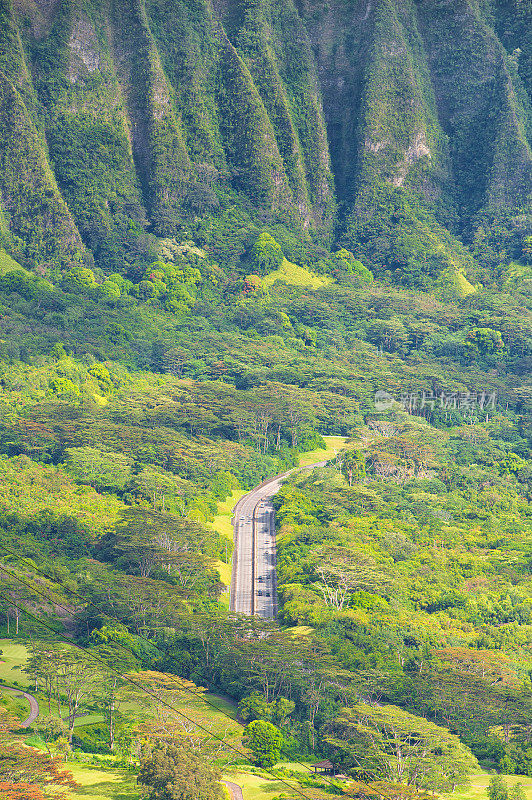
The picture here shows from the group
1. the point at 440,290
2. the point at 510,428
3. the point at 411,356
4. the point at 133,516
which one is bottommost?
the point at 133,516

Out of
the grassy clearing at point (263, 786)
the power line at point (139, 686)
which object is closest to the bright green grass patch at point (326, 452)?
the power line at point (139, 686)

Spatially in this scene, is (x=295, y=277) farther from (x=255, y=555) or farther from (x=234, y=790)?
(x=234, y=790)

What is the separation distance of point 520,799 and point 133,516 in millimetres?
31636

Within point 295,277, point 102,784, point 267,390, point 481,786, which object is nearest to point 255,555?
point 481,786

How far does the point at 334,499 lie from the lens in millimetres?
73062

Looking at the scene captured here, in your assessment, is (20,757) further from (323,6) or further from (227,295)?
(323,6)

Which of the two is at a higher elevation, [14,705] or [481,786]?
[14,705]

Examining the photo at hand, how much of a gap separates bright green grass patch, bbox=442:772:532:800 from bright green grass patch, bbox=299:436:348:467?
44101 millimetres

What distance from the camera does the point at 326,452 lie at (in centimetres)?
8994

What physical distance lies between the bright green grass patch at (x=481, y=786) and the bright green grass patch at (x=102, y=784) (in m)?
12.3

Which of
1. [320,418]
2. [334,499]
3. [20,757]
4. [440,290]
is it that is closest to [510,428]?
[320,418]

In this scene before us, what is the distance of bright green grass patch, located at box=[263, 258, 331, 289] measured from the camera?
131 m

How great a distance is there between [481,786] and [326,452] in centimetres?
4848

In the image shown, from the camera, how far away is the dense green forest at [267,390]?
45406 mm
